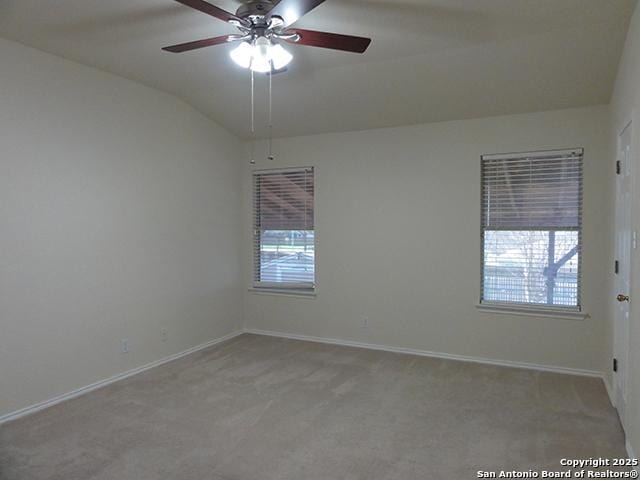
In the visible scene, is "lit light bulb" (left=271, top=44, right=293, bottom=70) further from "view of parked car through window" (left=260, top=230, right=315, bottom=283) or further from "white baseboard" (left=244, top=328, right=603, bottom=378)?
"white baseboard" (left=244, top=328, right=603, bottom=378)

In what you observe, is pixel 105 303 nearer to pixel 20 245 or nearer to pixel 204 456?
pixel 20 245

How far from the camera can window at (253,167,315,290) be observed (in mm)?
5371

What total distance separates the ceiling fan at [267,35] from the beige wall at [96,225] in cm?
145

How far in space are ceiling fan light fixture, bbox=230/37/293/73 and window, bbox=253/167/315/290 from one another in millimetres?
2436

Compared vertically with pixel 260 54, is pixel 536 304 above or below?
below

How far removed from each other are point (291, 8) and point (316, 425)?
2.56 meters

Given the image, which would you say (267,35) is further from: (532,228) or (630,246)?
(532,228)

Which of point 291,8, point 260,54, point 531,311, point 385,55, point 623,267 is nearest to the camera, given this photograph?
point 291,8

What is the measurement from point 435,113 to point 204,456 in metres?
3.51

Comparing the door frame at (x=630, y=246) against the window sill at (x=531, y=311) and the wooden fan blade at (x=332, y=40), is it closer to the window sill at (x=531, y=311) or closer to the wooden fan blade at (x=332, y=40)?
the window sill at (x=531, y=311)

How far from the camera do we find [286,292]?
17.9ft

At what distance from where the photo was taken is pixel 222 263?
5.36 m

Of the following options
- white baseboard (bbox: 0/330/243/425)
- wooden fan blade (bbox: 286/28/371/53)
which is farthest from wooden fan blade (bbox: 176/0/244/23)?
white baseboard (bbox: 0/330/243/425)

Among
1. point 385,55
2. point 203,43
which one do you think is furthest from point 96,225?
point 385,55
